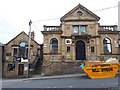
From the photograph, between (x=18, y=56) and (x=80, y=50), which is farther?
(x=18, y=56)

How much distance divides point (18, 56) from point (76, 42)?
10.8 metres

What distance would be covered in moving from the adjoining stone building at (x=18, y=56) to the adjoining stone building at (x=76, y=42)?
324 centimetres

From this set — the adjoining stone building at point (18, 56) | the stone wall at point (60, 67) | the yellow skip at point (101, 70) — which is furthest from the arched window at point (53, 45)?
the yellow skip at point (101, 70)

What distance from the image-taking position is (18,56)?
724 inches

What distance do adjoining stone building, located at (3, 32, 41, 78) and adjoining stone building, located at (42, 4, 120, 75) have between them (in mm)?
3236

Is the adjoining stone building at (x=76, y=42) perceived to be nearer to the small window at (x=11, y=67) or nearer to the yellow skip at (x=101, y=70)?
the yellow skip at (x=101, y=70)

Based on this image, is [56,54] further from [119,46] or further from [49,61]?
[119,46]

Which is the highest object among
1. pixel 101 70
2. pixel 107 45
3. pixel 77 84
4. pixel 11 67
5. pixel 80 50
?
pixel 107 45

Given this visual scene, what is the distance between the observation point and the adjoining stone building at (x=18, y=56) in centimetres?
1786

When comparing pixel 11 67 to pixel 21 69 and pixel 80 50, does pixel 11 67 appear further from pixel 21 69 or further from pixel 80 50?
pixel 80 50

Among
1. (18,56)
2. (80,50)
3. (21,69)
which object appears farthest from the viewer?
(18,56)

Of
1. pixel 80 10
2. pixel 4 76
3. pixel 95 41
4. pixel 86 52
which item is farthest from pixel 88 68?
pixel 4 76

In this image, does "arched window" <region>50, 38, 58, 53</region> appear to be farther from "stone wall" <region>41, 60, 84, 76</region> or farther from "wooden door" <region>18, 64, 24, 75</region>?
"wooden door" <region>18, 64, 24, 75</region>

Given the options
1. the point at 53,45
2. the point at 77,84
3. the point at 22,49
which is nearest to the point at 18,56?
the point at 22,49
